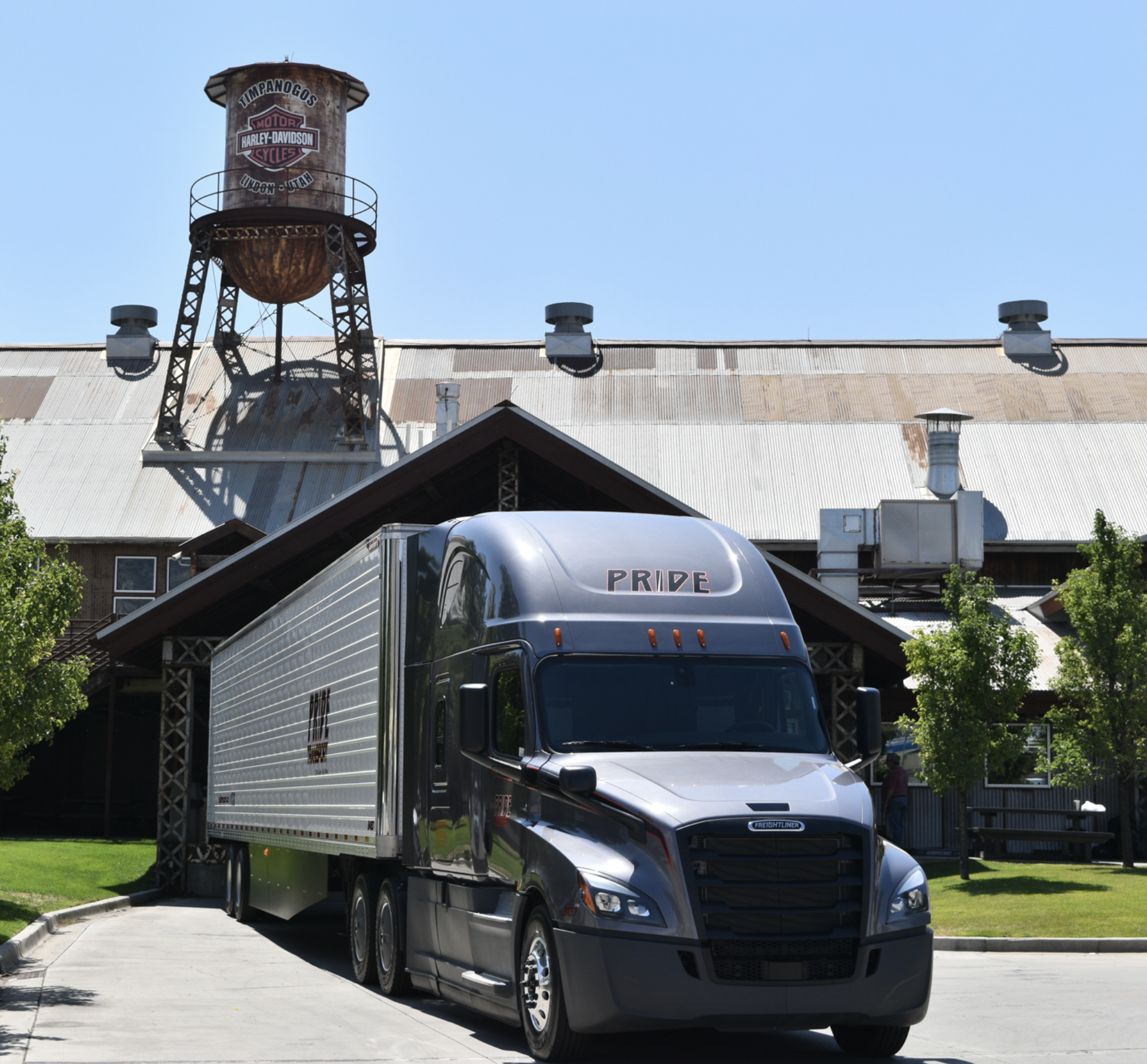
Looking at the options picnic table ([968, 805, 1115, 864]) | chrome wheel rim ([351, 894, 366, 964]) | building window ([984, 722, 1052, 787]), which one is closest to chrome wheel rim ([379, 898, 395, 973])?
chrome wheel rim ([351, 894, 366, 964])

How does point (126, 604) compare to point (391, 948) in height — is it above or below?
above

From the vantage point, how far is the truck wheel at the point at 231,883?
20172 millimetres

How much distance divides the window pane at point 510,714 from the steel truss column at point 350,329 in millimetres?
29099

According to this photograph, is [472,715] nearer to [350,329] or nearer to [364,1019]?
[364,1019]

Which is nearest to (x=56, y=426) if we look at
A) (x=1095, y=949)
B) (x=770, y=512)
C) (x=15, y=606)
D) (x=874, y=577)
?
(x=770, y=512)

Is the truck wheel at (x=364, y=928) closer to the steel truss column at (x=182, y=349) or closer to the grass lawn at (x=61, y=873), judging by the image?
the grass lawn at (x=61, y=873)

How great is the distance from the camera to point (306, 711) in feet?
50.4

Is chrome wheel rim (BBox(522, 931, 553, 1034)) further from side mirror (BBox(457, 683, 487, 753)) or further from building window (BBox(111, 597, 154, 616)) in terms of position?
building window (BBox(111, 597, 154, 616))

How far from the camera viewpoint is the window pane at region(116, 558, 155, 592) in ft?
119

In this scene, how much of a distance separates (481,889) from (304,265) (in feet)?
107

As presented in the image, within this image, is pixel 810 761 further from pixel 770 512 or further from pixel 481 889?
pixel 770 512

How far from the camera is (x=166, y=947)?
53.4 ft

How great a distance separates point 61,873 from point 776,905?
16627mm

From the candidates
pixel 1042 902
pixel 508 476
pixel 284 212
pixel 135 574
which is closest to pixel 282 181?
pixel 284 212
